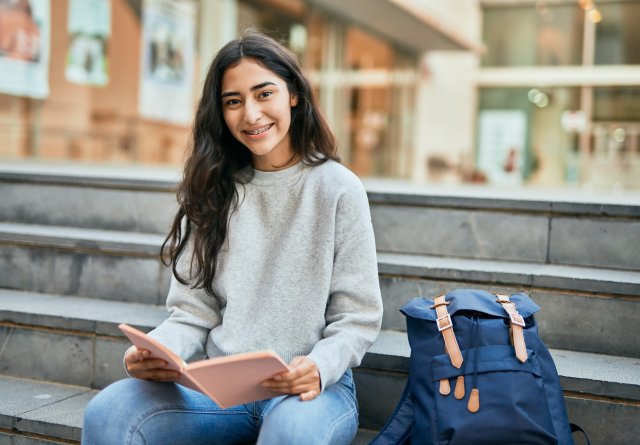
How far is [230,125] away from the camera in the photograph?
2.31 metres

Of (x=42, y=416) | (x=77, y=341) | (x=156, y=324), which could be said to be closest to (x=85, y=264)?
(x=77, y=341)

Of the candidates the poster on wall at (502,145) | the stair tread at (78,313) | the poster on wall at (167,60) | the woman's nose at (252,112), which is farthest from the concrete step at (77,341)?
the poster on wall at (502,145)

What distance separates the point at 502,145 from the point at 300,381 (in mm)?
14961

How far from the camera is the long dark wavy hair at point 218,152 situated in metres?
2.29

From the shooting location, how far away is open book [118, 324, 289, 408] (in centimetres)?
180

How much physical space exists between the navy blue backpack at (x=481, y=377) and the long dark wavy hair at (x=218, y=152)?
637mm

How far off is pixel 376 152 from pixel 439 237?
1102cm

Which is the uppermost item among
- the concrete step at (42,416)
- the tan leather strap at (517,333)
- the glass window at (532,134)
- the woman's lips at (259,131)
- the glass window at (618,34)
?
the glass window at (618,34)

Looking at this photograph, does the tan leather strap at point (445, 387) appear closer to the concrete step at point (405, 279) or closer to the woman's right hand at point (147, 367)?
the woman's right hand at point (147, 367)

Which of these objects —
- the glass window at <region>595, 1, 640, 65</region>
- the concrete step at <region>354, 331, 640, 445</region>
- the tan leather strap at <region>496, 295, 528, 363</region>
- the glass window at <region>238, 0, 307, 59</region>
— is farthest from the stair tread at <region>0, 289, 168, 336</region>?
the glass window at <region>595, 1, 640, 65</region>

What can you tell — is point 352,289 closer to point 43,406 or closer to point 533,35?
point 43,406

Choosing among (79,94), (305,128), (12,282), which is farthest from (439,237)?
(79,94)

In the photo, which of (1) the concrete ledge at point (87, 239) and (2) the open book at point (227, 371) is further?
(1) the concrete ledge at point (87, 239)

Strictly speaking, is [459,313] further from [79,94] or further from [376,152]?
[376,152]
